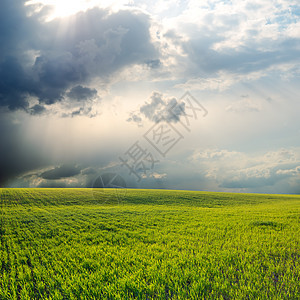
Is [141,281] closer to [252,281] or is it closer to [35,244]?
[252,281]

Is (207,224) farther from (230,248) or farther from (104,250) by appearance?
(104,250)

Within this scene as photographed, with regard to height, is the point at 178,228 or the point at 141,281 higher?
the point at 141,281

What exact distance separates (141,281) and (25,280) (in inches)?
187

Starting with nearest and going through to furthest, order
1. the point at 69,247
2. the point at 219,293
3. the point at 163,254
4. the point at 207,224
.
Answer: the point at 219,293 → the point at 163,254 → the point at 69,247 → the point at 207,224

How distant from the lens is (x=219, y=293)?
6.56 metres

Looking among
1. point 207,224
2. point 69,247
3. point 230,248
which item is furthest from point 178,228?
point 69,247

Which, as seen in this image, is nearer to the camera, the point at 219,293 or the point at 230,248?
the point at 219,293

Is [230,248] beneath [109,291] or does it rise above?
beneath

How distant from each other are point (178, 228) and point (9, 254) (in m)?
11.5


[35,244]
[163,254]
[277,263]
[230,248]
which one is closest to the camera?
[277,263]

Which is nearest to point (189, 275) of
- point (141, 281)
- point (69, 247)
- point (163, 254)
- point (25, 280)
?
point (141, 281)

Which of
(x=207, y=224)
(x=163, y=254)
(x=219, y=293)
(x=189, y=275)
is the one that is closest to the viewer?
(x=219, y=293)

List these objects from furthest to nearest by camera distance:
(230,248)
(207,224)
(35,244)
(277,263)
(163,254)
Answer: (207,224) < (35,244) < (230,248) < (163,254) < (277,263)

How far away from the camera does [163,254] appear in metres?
10.2
